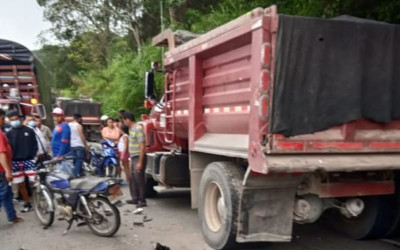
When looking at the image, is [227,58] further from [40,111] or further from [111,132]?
[40,111]

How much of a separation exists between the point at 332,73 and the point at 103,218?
339cm

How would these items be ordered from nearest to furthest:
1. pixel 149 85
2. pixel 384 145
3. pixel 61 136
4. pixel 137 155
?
pixel 384 145 < pixel 137 155 < pixel 149 85 < pixel 61 136

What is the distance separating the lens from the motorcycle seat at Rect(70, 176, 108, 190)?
586 centimetres

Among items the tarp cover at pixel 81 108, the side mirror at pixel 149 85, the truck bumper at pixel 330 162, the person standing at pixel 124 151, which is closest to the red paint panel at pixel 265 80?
the truck bumper at pixel 330 162

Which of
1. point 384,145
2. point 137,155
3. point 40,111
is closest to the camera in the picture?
point 384,145

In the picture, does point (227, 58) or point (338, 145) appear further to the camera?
point (227, 58)

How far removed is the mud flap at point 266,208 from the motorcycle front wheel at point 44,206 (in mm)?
2980

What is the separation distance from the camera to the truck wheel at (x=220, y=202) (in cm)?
466

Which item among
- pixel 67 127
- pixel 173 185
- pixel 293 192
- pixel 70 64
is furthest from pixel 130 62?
pixel 70 64

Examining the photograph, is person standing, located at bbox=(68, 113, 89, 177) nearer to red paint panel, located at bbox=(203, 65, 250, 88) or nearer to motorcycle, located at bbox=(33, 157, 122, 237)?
motorcycle, located at bbox=(33, 157, 122, 237)

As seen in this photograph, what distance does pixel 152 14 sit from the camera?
26250 millimetres

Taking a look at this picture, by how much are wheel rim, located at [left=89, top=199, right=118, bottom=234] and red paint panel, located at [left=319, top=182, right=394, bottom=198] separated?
106 inches

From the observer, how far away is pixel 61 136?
826 cm

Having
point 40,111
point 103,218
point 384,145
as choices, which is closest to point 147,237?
point 103,218
